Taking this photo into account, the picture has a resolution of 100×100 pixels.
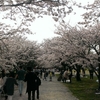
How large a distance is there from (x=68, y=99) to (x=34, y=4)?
19.2 ft

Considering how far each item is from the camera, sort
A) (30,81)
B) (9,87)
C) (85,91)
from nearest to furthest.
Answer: (9,87) < (30,81) < (85,91)

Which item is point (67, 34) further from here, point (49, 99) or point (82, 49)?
point (49, 99)

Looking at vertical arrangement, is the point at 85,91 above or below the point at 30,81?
below

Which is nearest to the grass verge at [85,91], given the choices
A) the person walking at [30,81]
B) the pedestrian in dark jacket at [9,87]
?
the person walking at [30,81]

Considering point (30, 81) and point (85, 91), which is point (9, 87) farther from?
point (85, 91)

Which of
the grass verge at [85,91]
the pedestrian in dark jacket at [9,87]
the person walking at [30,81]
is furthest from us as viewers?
the grass verge at [85,91]

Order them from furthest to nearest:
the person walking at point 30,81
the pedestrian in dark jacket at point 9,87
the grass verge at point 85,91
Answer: the grass verge at point 85,91 → the person walking at point 30,81 → the pedestrian in dark jacket at point 9,87

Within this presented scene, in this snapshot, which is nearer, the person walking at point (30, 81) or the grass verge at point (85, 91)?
the person walking at point (30, 81)

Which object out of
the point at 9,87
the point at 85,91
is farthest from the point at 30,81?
the point at 85,91

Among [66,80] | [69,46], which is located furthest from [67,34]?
[66,80]

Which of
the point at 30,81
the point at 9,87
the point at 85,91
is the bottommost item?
the point at 85,91

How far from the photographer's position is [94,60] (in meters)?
16.4

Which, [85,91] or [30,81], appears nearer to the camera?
[30,81]

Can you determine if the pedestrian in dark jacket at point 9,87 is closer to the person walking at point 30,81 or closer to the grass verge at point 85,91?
the person walking at point 30,81
